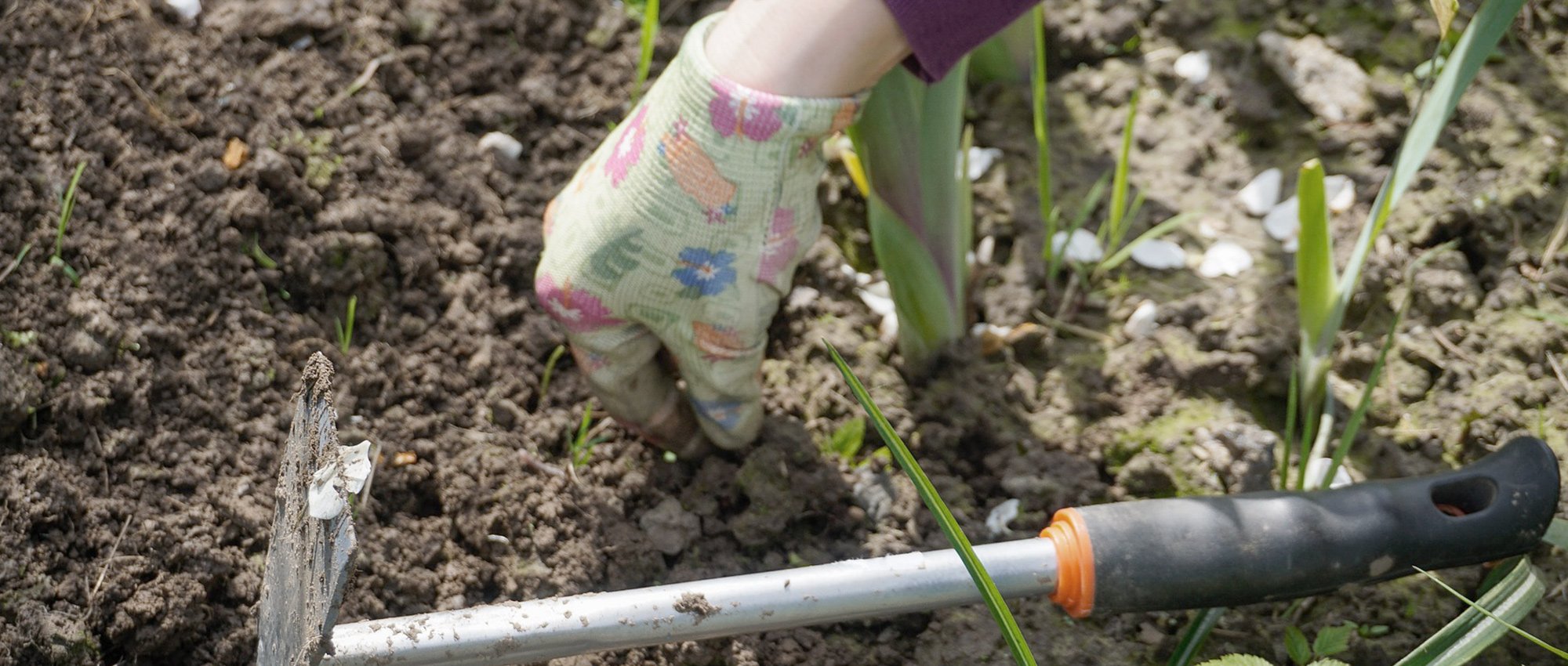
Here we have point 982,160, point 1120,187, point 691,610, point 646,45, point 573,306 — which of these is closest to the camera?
point 691,610

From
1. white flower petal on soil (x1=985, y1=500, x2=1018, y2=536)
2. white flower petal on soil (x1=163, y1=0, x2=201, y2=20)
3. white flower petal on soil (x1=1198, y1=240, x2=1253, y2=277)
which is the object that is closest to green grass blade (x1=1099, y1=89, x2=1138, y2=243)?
white flower petal on soil (x1=1198, y1=240, x2=1253, y2=277)

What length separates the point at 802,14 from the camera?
3.59 feet

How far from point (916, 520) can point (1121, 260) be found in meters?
0.48

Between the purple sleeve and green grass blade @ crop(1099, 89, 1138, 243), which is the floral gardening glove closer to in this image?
the purple sleeve

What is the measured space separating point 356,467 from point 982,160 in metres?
1.08

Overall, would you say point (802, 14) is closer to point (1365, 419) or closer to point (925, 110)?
point (925, 110)

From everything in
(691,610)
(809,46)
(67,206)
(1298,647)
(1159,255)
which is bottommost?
(1298,647)

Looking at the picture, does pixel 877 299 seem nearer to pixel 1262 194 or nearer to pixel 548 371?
pixel 548 371

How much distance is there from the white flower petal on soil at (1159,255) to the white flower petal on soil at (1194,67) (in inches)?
11.5

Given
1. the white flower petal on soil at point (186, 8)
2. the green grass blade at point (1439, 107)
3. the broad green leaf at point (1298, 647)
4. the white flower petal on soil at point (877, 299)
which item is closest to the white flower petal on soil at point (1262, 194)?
the green grass blade at point (1439, 107)

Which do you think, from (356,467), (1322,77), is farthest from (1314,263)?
(356,467)

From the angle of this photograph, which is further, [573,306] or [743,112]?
[573,306]

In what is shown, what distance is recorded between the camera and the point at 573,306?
4.09 ft

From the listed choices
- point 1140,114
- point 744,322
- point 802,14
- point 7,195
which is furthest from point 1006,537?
point 7,195
